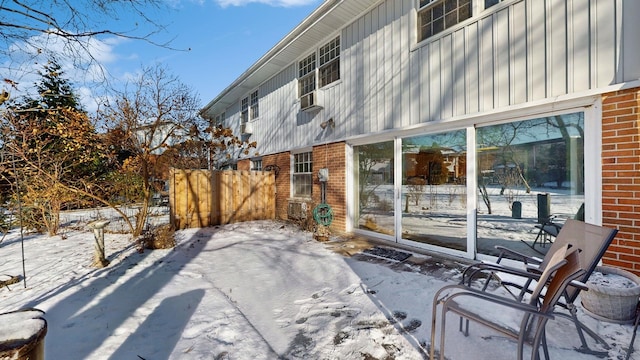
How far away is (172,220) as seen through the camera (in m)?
7.31

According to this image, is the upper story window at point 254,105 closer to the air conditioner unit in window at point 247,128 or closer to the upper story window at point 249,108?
the upper story window at point 249,108

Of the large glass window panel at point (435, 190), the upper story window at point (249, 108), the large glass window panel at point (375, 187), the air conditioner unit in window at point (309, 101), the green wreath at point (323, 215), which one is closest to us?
the large glass window panel at point (435, 190)

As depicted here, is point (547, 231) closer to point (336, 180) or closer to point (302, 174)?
point (336, 180)

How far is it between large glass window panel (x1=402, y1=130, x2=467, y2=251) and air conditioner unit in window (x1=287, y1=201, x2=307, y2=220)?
3157mm

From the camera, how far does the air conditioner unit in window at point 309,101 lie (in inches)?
285

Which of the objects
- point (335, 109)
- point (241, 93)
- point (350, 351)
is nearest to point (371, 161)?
point (335, 109)

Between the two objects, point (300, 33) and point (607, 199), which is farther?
point (300, 33)

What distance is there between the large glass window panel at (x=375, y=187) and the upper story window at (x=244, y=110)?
21.9 feet

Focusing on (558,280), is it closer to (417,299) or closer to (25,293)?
(417,299)

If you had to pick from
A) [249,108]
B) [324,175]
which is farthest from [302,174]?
[249,108]

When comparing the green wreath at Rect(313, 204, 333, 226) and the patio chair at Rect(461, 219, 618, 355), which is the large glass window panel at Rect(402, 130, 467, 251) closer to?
the green wreath at Rect(313, 204, 333, 226)

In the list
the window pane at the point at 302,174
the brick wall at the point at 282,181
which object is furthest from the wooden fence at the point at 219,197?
the window pane at the point at 302,174

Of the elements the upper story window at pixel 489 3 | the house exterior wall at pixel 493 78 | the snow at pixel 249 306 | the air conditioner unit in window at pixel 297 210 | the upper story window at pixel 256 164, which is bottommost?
the snow at pixel 249 306

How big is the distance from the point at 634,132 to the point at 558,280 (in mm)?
2554
